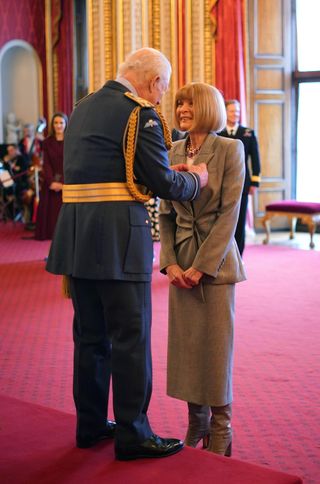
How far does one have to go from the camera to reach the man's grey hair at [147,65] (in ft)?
9.21

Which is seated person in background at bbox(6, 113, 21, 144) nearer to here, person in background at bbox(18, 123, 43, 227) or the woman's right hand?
person in background at bbox(18, 123, 43, 227)

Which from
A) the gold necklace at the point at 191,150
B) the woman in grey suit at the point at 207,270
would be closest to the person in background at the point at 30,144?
the gold necklace at the point at 191,150

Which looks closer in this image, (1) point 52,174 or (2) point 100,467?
(2) point 100,467

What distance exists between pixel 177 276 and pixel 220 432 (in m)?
0.65

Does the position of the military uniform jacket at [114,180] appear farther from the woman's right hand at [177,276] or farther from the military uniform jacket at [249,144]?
the military uniform jacket at [249,144]

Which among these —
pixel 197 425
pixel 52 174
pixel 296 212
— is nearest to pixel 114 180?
pixel 197 425

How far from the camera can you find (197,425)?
10.7ft

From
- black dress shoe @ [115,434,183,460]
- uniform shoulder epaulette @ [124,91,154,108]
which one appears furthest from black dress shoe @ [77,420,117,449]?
uniform shoulder epaulette @ [124,91,154,108]

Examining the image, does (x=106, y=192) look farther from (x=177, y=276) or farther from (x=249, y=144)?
(x=249, y=144)

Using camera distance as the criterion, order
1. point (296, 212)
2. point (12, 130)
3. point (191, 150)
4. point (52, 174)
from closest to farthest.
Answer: point (191, 150) < point (52, 174) < point (296, 212) < point (12, 130)

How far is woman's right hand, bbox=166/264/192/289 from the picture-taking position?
3154 mm

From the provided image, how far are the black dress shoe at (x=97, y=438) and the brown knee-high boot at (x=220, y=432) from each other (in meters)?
0.40

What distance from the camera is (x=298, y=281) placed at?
7.51 metres

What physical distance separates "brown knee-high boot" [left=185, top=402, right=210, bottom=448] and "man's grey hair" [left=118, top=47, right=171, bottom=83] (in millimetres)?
1341
